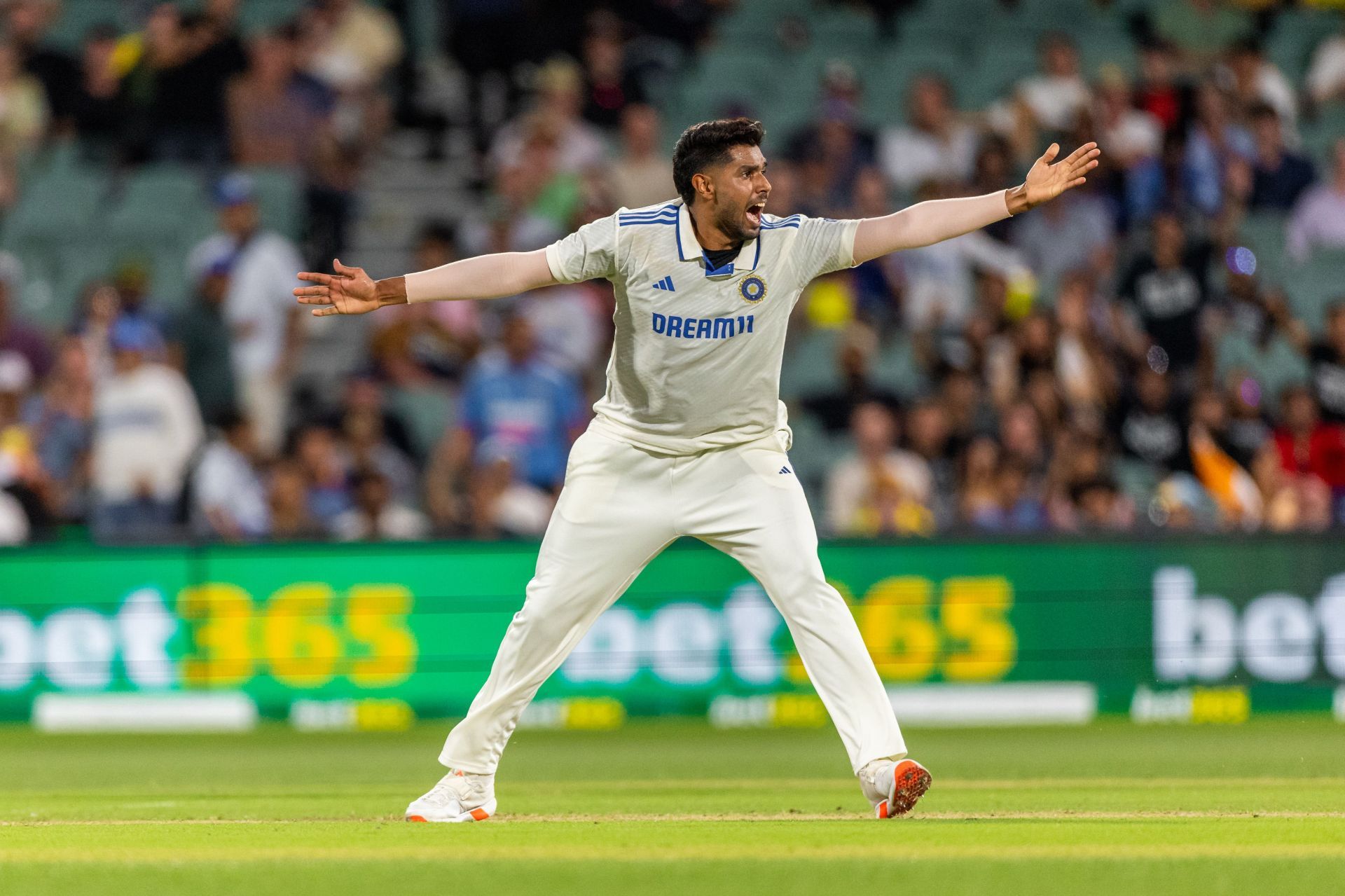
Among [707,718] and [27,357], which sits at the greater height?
[27,357]

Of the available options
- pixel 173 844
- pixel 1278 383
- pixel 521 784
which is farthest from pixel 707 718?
pixel 173 844

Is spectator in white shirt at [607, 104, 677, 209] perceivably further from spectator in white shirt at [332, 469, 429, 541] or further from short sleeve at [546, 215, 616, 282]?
short sleeve at [546, 215, 616, 282]

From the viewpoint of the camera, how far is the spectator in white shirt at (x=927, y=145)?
1684 centimetres

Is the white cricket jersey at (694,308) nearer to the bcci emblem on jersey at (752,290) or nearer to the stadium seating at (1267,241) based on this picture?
the bcci emblem on jersey at (752,290)

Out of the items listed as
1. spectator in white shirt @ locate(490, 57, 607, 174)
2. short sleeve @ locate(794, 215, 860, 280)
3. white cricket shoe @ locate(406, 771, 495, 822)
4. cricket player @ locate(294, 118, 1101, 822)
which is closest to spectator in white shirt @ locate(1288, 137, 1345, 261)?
spectator in white shirt @ locate(490, 57, 607, 174)

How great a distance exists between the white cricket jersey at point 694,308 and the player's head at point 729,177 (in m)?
0.09

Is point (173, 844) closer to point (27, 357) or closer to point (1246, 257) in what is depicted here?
point (27, 357)

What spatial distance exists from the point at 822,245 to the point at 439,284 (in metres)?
1.37

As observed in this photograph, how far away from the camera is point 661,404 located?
7.30 meters

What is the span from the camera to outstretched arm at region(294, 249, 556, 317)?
23.3ft

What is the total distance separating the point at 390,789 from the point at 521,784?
636 mm

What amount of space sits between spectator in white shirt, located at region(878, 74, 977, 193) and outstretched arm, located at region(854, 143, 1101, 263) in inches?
383

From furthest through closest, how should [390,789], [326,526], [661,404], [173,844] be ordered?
[326,526] < [390,789] < [661,404] < [173,844]

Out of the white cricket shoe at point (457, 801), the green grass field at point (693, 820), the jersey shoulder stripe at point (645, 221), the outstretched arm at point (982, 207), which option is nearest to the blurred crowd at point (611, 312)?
the green grass field at point (693, 820)
